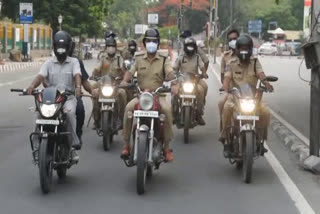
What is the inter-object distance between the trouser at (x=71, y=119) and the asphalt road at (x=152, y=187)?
58cm

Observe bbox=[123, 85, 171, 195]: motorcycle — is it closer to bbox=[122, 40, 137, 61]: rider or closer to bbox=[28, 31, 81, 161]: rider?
bbox=[28, 31, 81, 161]: rider

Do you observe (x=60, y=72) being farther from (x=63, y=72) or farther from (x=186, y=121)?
(x=186, y=121)

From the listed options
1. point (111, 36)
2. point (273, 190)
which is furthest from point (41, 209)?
point (111, 36)

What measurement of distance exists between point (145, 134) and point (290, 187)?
1.96 metres

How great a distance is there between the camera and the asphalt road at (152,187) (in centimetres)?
674

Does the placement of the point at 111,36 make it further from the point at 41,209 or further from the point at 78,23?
the point at 78,23

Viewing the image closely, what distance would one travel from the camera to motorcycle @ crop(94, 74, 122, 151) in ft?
33.3

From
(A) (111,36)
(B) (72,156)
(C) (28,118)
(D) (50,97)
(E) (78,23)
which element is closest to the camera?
(D) (50,97)

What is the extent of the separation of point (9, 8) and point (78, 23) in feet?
23.7

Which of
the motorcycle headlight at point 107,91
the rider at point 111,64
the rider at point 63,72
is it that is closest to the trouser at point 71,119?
the rider at point 63,72

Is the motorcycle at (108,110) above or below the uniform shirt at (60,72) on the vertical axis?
below

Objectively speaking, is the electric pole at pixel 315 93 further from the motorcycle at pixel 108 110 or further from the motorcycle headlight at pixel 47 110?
the motorcycle headlight at pixel 47 110

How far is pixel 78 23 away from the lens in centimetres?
5991

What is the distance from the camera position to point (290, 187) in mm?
7801
